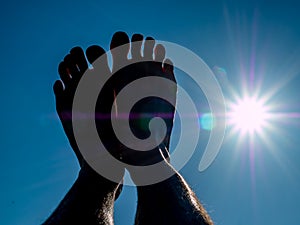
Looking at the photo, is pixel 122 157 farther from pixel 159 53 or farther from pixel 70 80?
pixel 159 53

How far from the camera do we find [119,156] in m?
1.61

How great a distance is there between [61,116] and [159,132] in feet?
2.41

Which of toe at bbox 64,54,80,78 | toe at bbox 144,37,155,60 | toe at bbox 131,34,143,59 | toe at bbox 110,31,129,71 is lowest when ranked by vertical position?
toe at bbox 64,54,80,78

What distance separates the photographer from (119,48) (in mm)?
1966

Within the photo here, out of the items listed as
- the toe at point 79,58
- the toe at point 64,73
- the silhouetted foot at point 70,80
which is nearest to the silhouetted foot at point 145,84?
the silhouetted foot at point 70,80

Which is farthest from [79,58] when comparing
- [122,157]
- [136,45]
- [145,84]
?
[122,157]

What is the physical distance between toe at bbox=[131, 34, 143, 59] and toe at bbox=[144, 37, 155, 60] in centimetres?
6

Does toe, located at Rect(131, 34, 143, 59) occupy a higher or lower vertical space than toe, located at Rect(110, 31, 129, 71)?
higher

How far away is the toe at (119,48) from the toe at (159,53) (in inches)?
11.4

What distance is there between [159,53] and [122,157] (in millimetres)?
947

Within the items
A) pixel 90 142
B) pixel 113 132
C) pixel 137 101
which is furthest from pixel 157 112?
pixel 90 142

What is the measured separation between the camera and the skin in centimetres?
122

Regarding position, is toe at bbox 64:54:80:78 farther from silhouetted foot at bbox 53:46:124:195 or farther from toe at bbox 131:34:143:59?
toe at bbox 131:34:143:59

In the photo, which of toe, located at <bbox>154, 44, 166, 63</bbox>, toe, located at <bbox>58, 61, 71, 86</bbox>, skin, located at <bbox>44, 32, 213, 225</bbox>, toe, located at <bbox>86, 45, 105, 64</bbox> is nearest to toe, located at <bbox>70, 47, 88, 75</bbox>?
skin, located at <bbox>44, 32, 213, 225</bbox>
